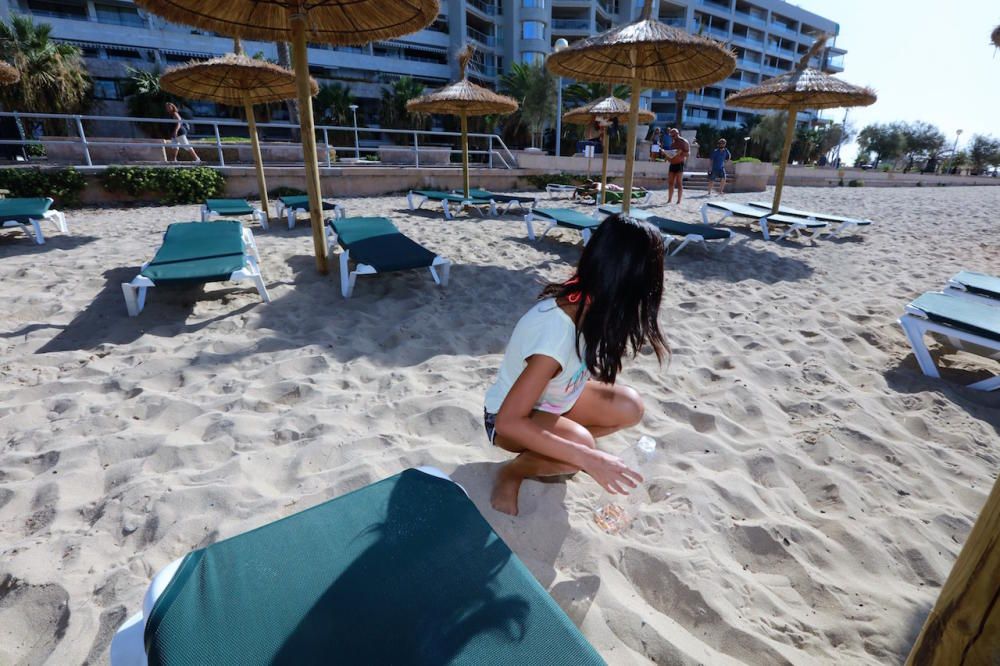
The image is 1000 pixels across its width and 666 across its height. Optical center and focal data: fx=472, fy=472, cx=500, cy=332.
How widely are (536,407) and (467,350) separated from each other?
1650 millimetres

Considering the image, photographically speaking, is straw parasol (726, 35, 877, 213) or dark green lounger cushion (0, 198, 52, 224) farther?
straw parasol (726, 35, 877, 213)

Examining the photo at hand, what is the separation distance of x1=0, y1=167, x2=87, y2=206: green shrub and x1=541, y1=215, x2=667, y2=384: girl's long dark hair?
Result: 11449 mm

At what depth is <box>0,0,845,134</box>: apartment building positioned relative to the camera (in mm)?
26984

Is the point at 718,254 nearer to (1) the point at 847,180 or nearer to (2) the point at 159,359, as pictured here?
(2) the point at 159,359

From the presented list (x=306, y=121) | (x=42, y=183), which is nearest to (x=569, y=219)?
(x=306, y=121)

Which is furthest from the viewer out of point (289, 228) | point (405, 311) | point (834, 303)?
point (289, 228)

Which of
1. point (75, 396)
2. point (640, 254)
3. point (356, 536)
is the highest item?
point (640, 254)

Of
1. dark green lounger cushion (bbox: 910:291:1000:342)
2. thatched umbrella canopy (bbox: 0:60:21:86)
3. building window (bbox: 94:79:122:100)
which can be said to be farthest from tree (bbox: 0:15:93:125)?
dark green lounger cushion (bbox: 910:291:1000:342)

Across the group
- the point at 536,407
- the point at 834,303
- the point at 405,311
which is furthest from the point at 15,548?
the point at 834,303

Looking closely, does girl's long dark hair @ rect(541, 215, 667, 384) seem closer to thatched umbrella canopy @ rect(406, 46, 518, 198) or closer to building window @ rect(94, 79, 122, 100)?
thatched umbrella canopy @ rect(406, 46, 518, 198)

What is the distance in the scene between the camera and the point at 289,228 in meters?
7.75

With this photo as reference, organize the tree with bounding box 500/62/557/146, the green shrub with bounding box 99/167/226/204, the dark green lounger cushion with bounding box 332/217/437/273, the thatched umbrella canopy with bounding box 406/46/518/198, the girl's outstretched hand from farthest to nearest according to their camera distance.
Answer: the tree with bounding box 500/62/557/146
the green shrub with bounding box 99/167/226/204
the thatched umbrella canopy with bounding box 406/46/518/198
the dark green lounger cushion with bounding box 332/217/437/273
the girl's outstretched hand

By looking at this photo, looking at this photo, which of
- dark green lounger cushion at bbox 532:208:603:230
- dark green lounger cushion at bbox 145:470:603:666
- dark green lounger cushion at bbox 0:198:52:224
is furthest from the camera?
dark green lounger cushion at bbox 532:208:603:230

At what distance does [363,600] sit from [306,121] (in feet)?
16.1
